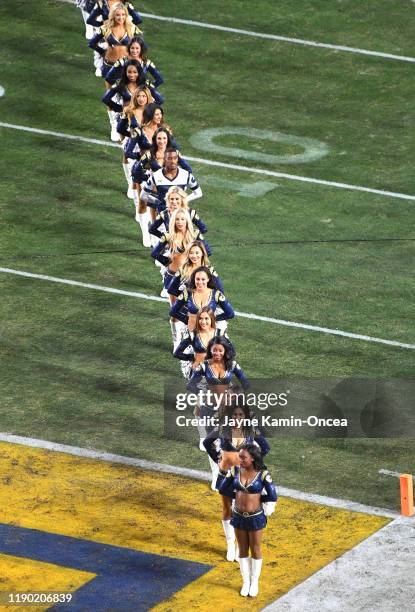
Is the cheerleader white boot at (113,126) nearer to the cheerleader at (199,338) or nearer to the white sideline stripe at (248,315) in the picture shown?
the white sideline stripe at (248,315)

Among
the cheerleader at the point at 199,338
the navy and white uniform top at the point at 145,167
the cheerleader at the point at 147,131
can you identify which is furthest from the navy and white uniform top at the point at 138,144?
the cheerleader at the point at 199,338

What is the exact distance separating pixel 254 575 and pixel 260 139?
463 inches

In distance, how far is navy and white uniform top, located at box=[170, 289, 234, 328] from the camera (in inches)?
704

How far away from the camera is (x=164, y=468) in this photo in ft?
56.1

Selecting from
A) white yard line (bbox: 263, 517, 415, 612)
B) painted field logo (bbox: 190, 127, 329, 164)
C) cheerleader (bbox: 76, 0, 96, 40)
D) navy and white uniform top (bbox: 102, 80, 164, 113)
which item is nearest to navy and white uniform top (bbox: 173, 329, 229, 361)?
white yard line (bbox: 263, 517, 415, 612)

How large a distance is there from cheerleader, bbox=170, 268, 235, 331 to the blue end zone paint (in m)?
Result: 3.15

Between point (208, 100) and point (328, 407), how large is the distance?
9.59 meters

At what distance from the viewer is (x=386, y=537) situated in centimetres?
1571

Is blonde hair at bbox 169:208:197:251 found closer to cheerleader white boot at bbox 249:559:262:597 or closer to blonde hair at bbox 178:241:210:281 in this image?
blonde hair at bbox 178:241:210:281

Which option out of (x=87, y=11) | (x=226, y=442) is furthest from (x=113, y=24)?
(x=226, y=442)

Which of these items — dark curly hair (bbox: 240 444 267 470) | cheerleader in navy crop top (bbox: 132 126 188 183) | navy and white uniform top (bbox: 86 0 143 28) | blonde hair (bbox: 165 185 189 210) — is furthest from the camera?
navy and white uniform top (bbox: 86 0 143 28)

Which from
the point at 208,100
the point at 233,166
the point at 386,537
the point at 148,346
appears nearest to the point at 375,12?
the point at 208,100

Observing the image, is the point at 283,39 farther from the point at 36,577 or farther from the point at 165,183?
the point at 36,577

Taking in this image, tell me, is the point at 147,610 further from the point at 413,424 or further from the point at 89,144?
the point at 89,144
